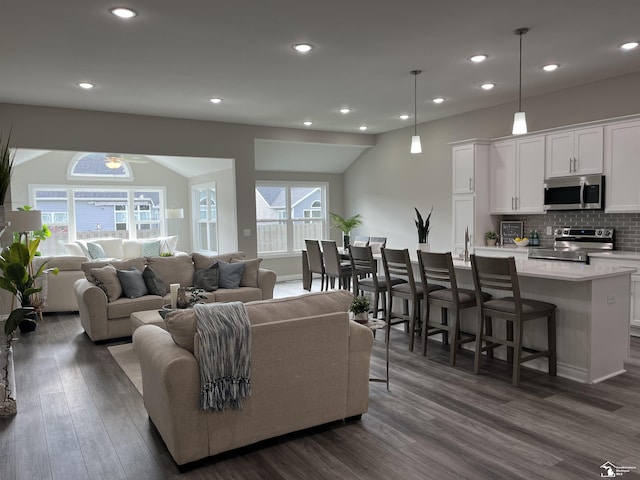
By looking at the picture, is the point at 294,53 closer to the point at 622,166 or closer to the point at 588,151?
the point at 588,151

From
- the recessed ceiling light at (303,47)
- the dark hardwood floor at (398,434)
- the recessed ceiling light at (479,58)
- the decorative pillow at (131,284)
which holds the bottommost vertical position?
the dark hardwood floor at (398,434)

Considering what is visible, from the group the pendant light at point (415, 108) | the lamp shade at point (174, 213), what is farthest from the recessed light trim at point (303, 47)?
the lamp shade at point (174, 213)

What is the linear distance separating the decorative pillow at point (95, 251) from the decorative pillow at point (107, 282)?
316 centimetres

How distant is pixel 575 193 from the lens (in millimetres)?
5734

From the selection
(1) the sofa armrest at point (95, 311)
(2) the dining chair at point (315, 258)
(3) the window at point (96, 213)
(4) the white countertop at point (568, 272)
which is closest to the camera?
(4) the white countertop at point (568, 272)

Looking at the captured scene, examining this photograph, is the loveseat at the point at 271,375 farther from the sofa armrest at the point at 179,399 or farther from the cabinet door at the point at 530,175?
the cabinet door at the point at 530,175

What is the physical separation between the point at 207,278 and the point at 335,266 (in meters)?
1.77

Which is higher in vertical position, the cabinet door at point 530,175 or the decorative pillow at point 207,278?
the cabinet door at point 530,175

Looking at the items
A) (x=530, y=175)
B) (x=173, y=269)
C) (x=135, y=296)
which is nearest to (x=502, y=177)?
(x=530, y=175)

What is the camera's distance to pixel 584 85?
5.86m

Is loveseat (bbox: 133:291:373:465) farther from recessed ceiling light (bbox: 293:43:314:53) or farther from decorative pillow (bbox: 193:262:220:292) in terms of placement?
decorative pillow (bbox: 193:262:220:292)

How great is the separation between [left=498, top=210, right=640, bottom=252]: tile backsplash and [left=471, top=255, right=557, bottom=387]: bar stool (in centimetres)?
242

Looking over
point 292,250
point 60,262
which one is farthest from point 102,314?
point 292,250

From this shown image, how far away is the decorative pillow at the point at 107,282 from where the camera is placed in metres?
5.35
